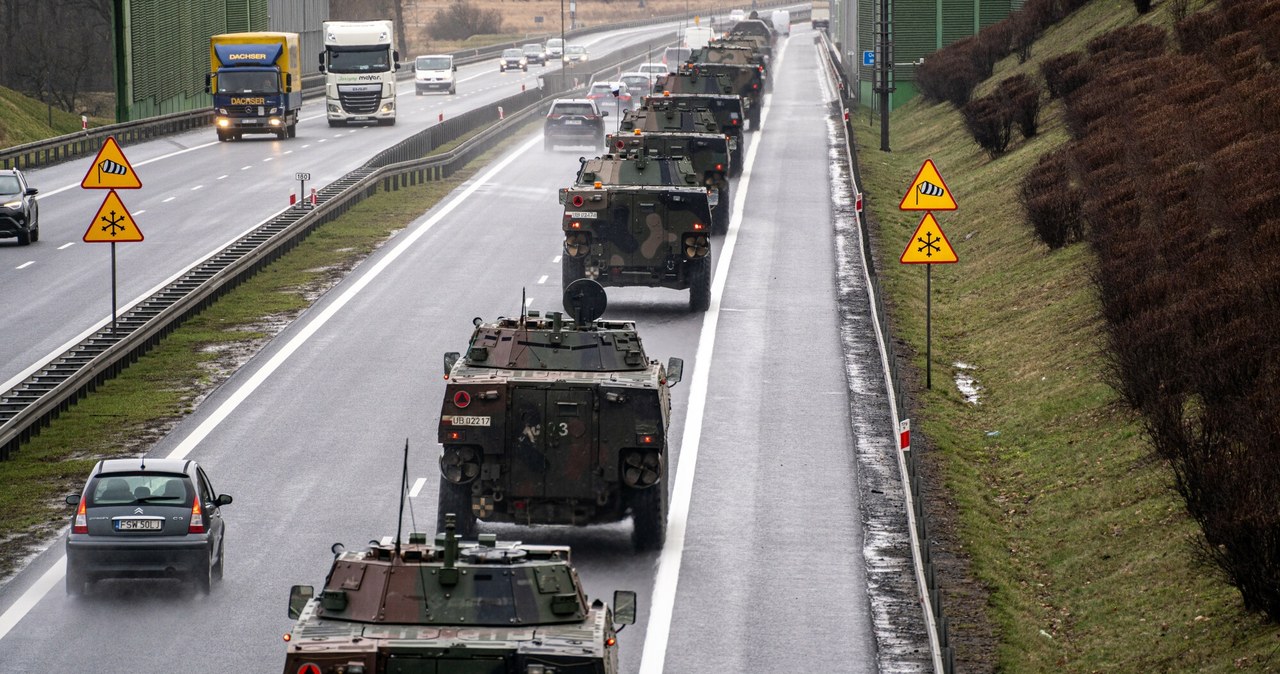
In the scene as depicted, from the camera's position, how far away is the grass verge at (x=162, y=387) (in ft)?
72.6

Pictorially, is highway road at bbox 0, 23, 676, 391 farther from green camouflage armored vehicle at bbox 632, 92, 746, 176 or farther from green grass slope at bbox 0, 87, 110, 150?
green camouflage armored vehicle at bbox 632, 92, 746, 176

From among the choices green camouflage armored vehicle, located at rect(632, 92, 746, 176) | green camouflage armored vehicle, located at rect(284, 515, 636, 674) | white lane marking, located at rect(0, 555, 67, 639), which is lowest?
white lane marking, located at rect(0, 555, 67, 639)

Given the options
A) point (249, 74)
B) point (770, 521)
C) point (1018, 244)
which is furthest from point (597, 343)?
point (249, 74)

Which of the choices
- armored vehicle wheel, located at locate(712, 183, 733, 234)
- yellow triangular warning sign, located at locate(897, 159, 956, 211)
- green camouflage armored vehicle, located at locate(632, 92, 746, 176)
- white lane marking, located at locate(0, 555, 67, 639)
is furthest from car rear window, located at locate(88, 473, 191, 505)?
green camouflage armored vehicle, located at locate(632, 92, 746, 176)

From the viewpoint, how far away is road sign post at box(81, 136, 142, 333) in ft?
96.6

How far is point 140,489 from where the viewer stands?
60.1 ft

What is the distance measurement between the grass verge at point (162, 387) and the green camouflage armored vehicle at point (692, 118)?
6.65 meters

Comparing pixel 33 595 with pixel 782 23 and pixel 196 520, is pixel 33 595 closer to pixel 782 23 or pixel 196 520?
pixel 196 520

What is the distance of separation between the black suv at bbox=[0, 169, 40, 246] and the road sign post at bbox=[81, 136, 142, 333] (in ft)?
36.2

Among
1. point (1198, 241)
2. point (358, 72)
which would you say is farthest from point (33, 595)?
point (358, 72)

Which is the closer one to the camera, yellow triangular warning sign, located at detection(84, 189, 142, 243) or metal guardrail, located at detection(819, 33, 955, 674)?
metal guardrail, located at detection(819, 33, 955, 674)

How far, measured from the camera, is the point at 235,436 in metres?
25.4

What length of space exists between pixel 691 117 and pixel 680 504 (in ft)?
81.7

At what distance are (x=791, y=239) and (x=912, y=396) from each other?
1454 centimetres
